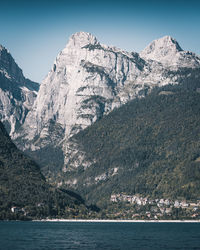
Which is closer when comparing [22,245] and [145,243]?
[22,245]

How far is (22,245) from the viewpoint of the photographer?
185 meters

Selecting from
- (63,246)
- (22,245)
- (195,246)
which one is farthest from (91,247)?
(195,246)

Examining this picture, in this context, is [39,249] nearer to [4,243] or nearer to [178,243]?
[4,243]

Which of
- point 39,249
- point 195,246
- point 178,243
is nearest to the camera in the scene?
point 39,249

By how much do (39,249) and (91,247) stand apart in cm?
1973

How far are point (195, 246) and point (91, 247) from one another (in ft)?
120

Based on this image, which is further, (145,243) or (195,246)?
(145,243)

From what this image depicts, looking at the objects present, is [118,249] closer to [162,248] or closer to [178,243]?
[162,248]

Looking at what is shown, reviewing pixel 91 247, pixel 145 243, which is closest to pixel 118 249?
pixel 91 247

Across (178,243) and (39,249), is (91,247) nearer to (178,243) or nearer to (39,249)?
(39,249)

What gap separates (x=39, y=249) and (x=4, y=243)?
74.0 feet

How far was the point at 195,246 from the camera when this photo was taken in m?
184

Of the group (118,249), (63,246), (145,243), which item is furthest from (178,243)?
(63,246)

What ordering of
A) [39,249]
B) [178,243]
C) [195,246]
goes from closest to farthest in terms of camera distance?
1. [39,249]
2. [195,246]
3. [178,243]
